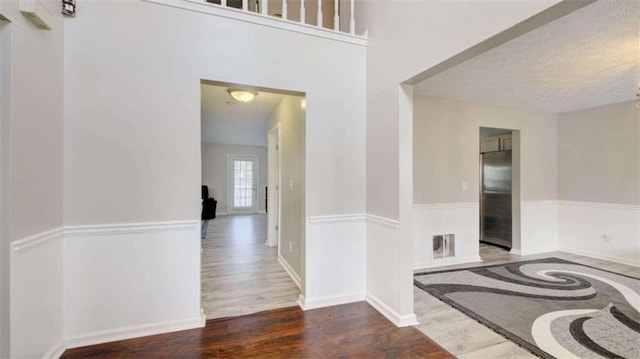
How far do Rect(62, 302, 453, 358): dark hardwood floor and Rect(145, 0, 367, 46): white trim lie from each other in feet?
8.20

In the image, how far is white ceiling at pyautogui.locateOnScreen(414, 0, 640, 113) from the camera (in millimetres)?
1964

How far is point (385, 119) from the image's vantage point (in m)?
2.48

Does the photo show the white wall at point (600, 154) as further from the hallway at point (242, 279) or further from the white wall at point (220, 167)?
the white wall at point (220, 167)

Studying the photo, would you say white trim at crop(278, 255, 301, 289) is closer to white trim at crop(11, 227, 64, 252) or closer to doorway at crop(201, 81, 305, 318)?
doorway at crop(201, 81, 305, 318)

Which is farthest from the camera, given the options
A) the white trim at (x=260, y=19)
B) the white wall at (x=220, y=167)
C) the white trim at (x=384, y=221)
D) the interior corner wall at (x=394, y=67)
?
the white wall at (x=220, y=167)

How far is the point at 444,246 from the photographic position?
3883 millimetres

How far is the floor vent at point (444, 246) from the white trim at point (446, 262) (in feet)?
0.17

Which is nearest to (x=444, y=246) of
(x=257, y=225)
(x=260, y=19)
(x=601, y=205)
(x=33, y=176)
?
(x=601, y=205)

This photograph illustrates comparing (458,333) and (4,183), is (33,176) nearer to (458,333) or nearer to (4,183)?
(4,183)

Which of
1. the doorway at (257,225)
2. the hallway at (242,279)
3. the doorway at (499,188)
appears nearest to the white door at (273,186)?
the doorway at (257,225)

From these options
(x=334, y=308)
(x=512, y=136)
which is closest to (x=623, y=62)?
(x=512, y=136)

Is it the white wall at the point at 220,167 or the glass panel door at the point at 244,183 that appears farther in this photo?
the glass panel door at the point at 244,183

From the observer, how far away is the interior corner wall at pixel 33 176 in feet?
4.86

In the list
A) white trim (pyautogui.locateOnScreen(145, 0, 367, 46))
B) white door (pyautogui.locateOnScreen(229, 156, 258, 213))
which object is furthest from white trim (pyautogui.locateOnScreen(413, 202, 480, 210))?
white door (pyautogui.locateOnScreen(229, 156, 258, 213))
